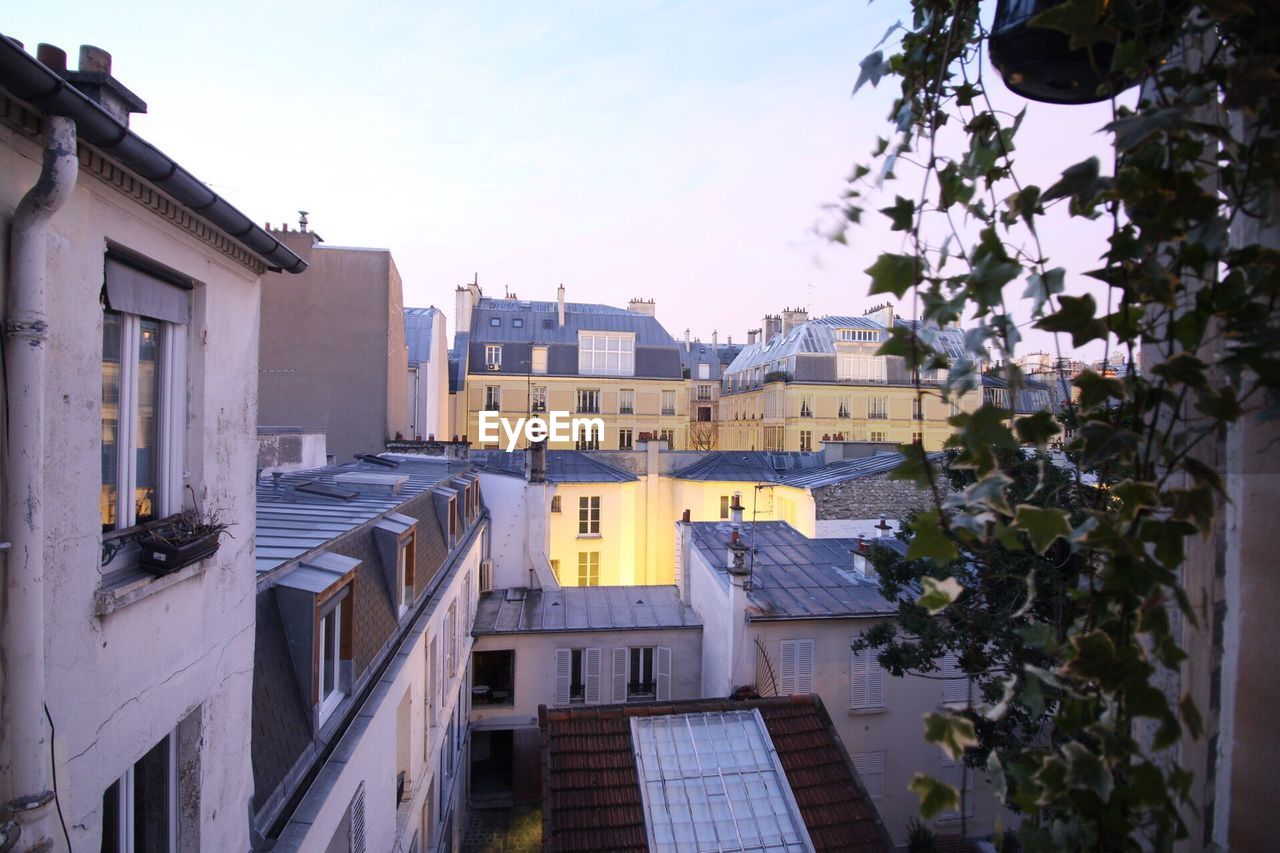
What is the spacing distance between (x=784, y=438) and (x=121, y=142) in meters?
36.6

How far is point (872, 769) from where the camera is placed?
1316cm

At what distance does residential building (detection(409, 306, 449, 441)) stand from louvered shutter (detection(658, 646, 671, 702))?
11778 millimetres

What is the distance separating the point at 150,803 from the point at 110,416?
1.87m

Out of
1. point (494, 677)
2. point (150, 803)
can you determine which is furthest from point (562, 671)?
point (150, 803)

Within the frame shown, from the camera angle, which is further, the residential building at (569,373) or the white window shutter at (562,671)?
the residential building at (569,373)

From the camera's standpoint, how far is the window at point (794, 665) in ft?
42.1

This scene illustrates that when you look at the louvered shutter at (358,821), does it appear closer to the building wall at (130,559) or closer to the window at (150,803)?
the building wall at (130,559)

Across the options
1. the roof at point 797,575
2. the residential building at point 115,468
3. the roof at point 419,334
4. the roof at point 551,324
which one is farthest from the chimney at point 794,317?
the residential building at point 115,468

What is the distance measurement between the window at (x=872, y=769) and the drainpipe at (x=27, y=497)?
42.6 feet

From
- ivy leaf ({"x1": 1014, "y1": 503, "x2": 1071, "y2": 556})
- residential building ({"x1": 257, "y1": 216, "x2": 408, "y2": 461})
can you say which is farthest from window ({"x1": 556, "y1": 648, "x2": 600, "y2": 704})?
ivy leaf ({"x1": 1014, "y1": 503, "x2": 1071, "y2": 556})

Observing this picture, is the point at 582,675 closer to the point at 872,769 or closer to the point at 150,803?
the point at 872,769

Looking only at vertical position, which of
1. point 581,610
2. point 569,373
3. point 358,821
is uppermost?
point 569,373

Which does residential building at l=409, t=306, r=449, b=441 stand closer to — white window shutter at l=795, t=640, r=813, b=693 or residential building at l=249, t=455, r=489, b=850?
residential building at l=249, t=455, r=489, b=850

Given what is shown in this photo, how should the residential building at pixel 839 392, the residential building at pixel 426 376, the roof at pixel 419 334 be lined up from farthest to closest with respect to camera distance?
the residential building at pixel 839 392 → the roof at pixel 419 334 → the residential building at pixel 426 376
